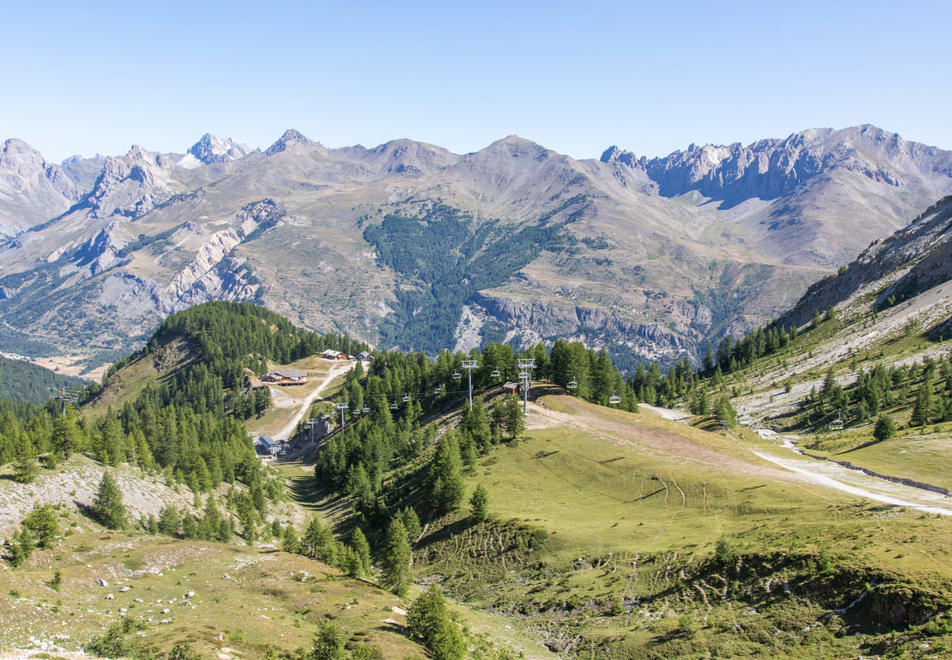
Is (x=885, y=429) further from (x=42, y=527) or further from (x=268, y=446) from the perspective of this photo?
(x=268, y=446)

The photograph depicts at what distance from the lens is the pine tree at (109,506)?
82781 mm

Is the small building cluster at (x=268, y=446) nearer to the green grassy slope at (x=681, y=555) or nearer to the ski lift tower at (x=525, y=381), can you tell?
the ski lift tower at (x=525, y=381)

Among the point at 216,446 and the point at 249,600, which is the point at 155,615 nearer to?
the point at 249,600

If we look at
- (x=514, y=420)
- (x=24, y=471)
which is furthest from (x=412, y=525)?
(x=24, y=471)

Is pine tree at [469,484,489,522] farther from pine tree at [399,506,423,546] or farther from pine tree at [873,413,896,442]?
pine tree at [873,413,896,442]

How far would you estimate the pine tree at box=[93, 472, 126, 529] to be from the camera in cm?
8278

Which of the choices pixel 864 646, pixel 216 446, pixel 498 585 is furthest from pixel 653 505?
pixel 216 446

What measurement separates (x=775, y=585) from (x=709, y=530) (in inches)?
613

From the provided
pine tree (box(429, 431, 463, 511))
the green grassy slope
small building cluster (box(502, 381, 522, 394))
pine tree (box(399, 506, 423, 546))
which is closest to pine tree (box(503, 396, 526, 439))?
the green grassy slope

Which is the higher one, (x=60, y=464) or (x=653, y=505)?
(x=60, y=464)

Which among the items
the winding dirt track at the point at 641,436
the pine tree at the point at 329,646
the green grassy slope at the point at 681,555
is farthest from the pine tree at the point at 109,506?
the winding dirt track at the point at 641,436

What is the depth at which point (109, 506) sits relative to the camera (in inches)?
3307

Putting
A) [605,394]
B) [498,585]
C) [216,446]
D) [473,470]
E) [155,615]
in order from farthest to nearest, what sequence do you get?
[605,394], [216,446], [473,470], [498,585], [155,615]

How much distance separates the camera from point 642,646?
5512 centimetres
